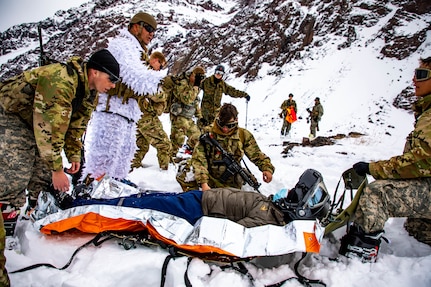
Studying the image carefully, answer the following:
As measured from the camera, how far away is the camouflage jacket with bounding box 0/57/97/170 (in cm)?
188

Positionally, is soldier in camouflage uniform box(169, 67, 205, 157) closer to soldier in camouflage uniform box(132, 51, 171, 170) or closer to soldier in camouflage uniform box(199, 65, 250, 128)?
soldier in camouflage uniform box(132, 51, 171, 170)

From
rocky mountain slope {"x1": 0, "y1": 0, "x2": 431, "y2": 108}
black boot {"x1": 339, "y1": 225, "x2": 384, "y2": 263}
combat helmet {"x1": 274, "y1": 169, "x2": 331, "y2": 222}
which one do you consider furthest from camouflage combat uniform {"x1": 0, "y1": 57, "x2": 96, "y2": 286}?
rocky mountain slope {"x1": 0, "y1": 0, "x2": 431, "y2": 108}

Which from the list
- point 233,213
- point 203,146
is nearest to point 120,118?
point 203,146

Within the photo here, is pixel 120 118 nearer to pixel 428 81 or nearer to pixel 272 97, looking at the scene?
pixel 428 81

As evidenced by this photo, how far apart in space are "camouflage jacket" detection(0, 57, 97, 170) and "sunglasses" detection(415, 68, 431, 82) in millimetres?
2611

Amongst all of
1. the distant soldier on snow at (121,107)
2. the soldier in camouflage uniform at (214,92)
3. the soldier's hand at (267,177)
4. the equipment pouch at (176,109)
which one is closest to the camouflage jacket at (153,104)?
the distant soldier on snow at (121,107)

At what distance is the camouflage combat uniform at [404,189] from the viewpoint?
6.92 ft

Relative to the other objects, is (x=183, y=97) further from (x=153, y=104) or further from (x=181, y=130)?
(x=153, y=104)

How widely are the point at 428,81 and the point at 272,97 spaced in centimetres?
1879

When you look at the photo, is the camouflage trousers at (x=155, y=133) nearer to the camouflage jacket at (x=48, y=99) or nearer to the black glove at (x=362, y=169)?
the camouflage jacket at (x=48, y=99)

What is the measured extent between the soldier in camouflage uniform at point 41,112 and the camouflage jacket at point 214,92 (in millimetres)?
4629

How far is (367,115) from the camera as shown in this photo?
583 inches

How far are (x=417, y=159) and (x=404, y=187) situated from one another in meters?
0.24

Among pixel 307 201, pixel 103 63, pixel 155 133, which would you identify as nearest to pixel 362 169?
pixel 307 201
